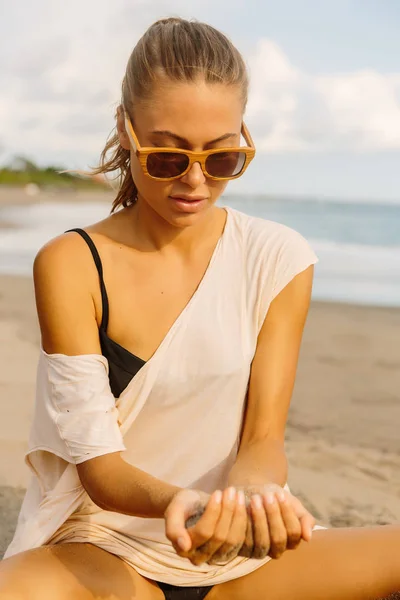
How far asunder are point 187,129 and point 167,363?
0.72 meters

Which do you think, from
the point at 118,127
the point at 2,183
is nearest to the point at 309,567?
the point at 118,127

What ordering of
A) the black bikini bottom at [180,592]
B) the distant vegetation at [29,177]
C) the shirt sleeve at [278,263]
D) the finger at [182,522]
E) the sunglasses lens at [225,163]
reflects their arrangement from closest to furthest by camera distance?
the finger at [182,522] < the sunglasses lens at [225,163] < the black bikini bottom at [180,592] < the shirt sleeve at [278,263] < the distant vegetation at [29,177]

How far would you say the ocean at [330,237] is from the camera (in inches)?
458

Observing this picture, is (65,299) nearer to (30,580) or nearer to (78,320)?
(78,320)

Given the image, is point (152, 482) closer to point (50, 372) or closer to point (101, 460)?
point (101, 460)

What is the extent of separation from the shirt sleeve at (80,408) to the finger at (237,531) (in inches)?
23.0

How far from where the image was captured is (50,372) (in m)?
2.73

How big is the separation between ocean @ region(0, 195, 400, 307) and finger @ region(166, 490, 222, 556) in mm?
8241

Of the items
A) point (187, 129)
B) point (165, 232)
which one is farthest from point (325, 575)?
point (187, 129)

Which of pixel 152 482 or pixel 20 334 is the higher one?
pixel 152 482

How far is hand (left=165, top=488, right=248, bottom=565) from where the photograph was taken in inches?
82.5

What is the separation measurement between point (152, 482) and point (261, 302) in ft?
2.48

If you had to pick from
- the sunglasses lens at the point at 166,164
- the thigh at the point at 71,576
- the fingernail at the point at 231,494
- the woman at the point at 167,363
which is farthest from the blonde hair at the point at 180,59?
the thigh at the point at 71,576

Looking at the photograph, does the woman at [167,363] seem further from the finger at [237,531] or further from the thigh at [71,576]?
the finger at [237,531]
